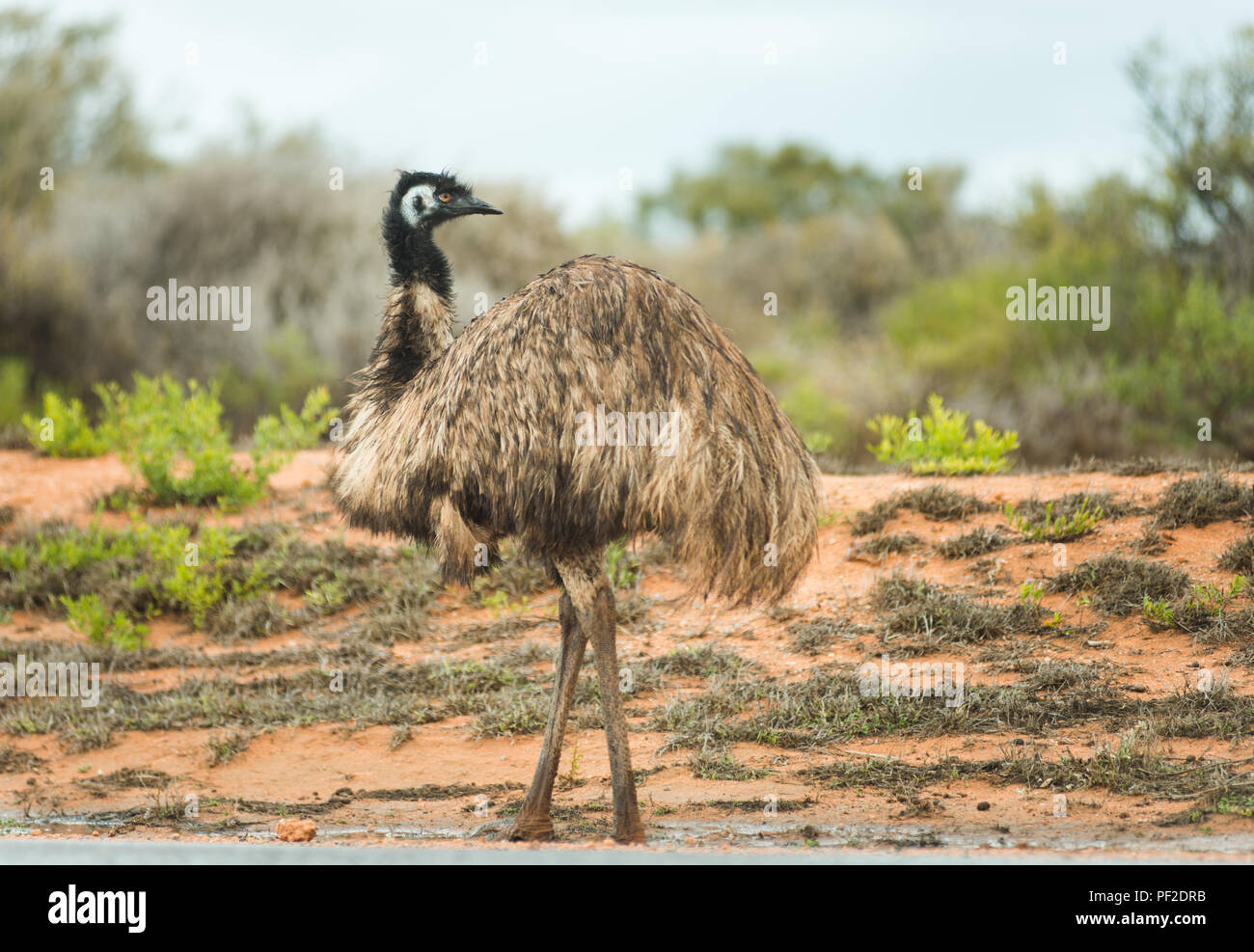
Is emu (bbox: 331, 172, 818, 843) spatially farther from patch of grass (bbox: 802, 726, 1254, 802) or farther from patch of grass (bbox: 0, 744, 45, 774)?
patch of grass (bbox: 0, 744, 45, 774)

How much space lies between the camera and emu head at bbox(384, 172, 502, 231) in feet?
18.5

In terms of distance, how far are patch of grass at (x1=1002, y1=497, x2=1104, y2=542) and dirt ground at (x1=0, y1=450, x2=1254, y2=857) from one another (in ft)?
0.28

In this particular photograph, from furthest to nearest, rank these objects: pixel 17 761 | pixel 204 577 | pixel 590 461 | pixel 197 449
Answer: pixel 197 449, pixel 204 577, pixel 17 761, pixel 590 461

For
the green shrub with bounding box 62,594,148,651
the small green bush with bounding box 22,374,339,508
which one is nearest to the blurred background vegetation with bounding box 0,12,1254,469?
the small green bush with bounding box 22,374,339,508

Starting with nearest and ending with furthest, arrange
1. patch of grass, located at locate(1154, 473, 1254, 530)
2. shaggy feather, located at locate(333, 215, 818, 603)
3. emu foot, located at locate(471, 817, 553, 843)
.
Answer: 1. shaggy feather, located at locate(333, 215, 818, 603)
2. emu foot, located at locate(471, 817, 553, 843)
3. patch of grass, located at locate(1154, 473, 1254, 530)

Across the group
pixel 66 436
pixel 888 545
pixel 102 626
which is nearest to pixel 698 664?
pixel 888 545

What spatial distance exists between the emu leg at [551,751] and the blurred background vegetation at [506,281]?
302 inches

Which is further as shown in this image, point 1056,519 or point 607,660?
point 1056,519

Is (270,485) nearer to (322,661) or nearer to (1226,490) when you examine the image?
(322,661)

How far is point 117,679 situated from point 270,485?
2430 millimetres

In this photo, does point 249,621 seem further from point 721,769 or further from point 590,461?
point 590,461

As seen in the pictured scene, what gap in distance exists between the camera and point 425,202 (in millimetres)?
5703

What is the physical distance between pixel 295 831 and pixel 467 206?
2.74 meters
